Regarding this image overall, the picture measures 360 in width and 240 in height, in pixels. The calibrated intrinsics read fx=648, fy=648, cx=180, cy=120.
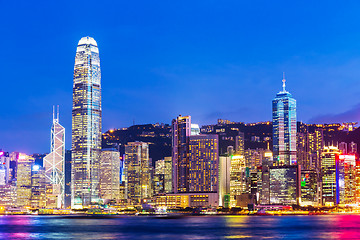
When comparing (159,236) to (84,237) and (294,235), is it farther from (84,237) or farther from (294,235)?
Result: (294,235)

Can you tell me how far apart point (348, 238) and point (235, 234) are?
27991mm

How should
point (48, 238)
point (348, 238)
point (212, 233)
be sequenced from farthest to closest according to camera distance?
point (212, 233)
point (48, 238)
point (348, 238)

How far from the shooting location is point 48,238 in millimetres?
142000

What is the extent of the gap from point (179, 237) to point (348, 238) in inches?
1414

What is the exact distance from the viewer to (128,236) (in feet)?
477

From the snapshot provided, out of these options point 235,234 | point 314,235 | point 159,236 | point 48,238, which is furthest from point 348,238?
point 48,238

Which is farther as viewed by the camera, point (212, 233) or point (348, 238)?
point (212, 233)

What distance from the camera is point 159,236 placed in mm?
146125

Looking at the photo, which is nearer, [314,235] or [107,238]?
[107,238]

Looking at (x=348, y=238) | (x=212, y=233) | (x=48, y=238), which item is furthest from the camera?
(x=212, y=233)

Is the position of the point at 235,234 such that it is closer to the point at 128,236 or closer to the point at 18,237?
the point at 128,236

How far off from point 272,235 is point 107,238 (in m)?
37.8

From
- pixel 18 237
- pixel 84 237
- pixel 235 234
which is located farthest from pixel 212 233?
pixel 18 237

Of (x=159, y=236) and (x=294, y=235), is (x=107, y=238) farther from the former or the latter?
(x=294, y=235)
